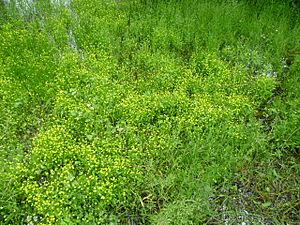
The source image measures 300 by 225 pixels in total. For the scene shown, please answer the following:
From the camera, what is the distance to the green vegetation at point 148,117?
3176mm

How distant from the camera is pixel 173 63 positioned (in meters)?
4.80

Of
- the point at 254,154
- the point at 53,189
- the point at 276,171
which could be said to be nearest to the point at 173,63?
the point at 254,154

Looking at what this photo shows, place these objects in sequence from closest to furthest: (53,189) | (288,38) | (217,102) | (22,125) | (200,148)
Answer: (53,189) → (200,148) → (22,125) → (217,102) → (288,38)

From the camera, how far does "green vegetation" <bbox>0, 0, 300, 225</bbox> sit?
3176mm

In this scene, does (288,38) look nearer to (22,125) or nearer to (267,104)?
(267,104)

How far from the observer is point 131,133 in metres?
3.70

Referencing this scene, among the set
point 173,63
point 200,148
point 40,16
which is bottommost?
point 200,148

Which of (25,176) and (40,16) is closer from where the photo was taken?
(25,176)

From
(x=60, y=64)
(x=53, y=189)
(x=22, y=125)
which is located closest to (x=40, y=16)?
(x=60, y=64)

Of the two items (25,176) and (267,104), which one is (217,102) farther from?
(25,176)

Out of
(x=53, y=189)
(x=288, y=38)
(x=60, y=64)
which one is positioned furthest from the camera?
(x=288, y=38)

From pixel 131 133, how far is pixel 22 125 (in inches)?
54.1

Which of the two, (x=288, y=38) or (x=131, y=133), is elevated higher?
(x=288, y=38)

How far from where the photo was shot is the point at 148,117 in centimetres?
398
